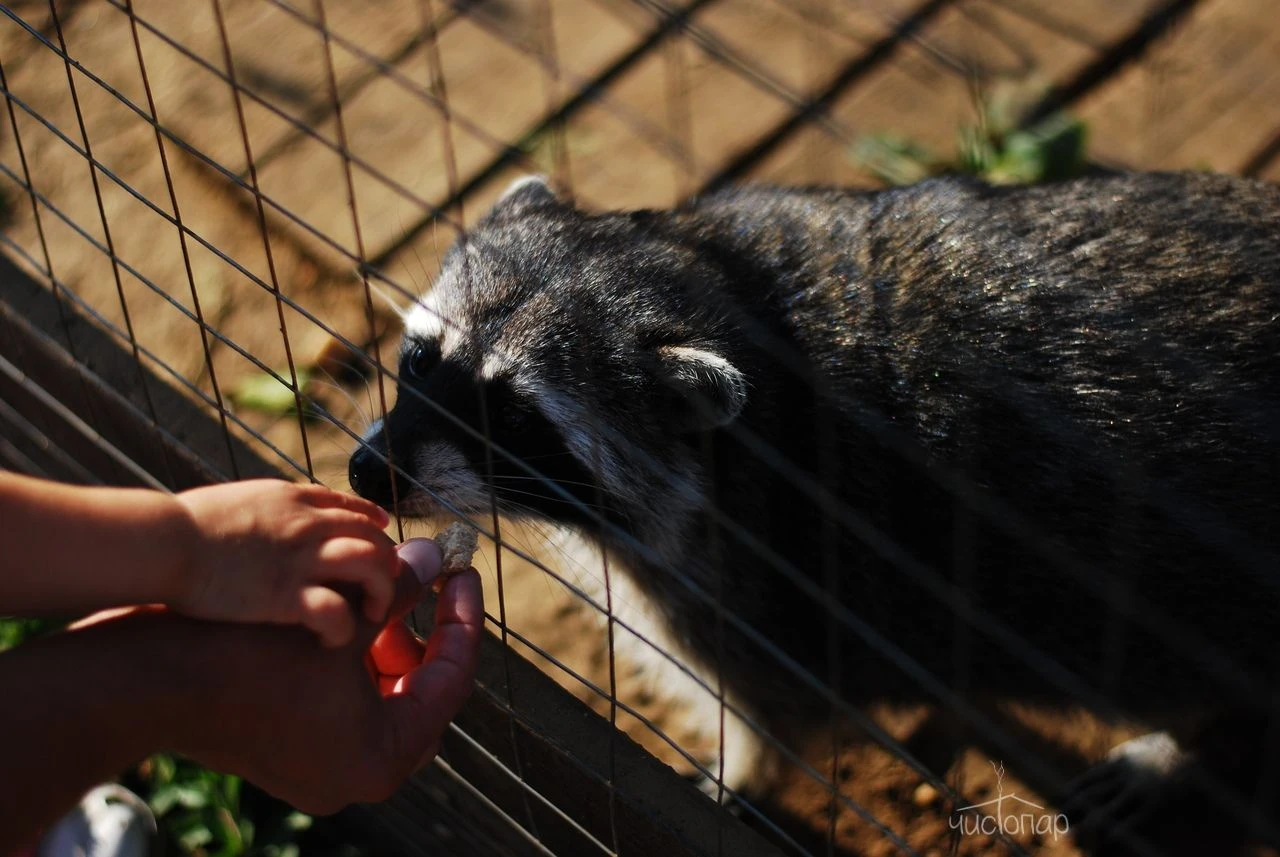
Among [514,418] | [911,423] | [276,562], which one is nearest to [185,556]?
[276,562]

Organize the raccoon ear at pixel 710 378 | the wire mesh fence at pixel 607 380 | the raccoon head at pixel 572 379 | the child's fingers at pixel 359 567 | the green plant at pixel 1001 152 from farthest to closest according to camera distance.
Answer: the green plant at pixel 1001 152
the raccoon head at pixel 572 379
the raccoon ear at pixel 710 378
the wire mesh fence at pixel 607 380
the child's fingers at pixel 359 567

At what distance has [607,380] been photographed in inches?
110

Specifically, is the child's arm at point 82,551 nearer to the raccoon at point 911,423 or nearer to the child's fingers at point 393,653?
the child's fingers at point 393,653

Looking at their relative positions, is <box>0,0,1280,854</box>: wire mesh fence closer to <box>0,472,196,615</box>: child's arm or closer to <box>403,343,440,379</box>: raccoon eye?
<box>403,343,440,379</box>: raccoon eye

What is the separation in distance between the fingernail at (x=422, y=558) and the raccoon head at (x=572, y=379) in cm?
79

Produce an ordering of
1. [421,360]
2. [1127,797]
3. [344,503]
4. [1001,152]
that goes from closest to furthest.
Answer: [344,503] → [421,360] → [1127,797] → [1001,152]

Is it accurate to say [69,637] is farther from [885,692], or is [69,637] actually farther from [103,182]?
[103,182]

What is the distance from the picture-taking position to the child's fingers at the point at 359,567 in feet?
5.49

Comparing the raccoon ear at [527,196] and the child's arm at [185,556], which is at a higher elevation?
the raccoon ear at [527,196]

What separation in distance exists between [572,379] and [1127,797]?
1612mm

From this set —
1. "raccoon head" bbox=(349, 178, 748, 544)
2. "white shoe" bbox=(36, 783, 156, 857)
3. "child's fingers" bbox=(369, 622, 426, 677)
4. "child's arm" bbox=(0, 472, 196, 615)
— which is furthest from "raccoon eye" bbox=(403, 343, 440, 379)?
"child's arm" bbox=(0, 472, 196, 615)

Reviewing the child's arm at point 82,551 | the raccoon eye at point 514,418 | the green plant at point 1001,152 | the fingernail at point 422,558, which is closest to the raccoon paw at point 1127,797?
the raccoon eye at point 514,418

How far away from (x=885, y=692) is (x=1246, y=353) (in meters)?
1.02

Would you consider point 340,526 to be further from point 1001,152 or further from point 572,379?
point 1001,152
